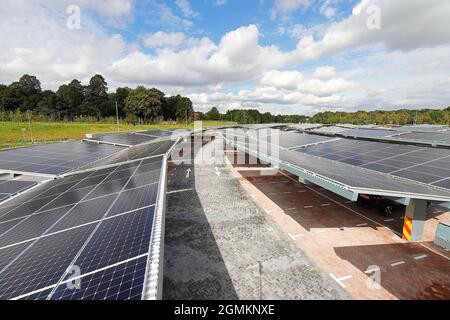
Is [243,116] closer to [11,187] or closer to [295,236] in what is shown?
[295,236]

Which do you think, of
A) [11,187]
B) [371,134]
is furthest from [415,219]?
[11,187]

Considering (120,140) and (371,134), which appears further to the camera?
(120,140)

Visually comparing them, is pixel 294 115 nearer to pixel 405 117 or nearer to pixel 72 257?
pixel 405 117

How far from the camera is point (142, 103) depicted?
78.8 m

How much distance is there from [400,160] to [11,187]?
20920mm

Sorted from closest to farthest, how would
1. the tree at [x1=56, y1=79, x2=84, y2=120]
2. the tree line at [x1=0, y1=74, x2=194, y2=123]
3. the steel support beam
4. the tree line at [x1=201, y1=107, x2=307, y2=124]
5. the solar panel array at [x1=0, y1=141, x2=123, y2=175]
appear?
the steel support beam < the solar panel array at [x1=0, y1=141, x2=123, y2=175] < the tree line at [x1=0, y1=74, x2=194, y2=123] < the tree at [x1=56, y1=79, x2=84, y2=120] < the tree line at [x1=201, y1=107, x2=307, y2=124]

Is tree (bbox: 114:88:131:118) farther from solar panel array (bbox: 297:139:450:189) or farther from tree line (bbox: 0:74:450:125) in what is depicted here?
solar panel array (bbox: 297:139:450:189)

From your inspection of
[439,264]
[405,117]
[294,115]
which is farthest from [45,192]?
[294,115]

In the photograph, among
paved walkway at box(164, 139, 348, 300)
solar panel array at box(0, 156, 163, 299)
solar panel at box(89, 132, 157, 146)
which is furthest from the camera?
solar panel at box(89, 132, 157, 146)

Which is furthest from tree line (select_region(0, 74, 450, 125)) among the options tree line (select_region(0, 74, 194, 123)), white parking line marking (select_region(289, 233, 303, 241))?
white parking line marking (select_region(289, 233, 303, 241))

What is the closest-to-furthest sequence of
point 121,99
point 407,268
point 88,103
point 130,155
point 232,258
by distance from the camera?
point 407,268
point 232,258
point 130,155
point 88,103
point 121,99

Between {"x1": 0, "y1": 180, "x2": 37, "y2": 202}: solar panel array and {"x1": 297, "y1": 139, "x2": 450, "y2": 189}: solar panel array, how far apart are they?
58.6ft

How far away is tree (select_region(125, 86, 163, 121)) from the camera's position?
259ft

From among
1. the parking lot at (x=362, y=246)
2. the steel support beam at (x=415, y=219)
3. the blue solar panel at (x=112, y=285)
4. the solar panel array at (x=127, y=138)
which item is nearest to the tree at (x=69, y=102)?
the solar panel array at (x=127, y=138)
